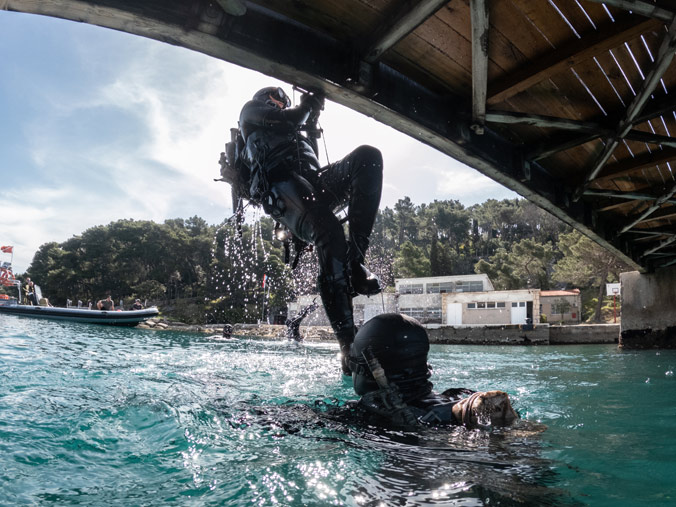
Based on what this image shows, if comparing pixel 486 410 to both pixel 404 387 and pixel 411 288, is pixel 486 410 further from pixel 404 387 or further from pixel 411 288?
pixel 411 288

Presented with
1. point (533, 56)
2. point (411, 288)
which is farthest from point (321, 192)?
point (411, 288)

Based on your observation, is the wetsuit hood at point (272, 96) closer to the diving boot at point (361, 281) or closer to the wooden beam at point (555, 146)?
the diving boot at point (361, 281)

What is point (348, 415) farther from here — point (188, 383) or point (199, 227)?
point (199, 227)

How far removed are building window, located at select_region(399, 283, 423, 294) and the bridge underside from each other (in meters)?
40.8

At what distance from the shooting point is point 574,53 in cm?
397

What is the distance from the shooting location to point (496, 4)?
3.54 meters

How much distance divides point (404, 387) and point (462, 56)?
136 inches

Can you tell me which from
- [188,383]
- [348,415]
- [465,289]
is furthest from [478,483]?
[465,289]

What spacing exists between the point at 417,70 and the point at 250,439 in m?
4.18

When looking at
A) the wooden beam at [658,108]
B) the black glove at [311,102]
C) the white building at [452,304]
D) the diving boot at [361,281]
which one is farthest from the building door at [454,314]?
the black glove at [311,102]

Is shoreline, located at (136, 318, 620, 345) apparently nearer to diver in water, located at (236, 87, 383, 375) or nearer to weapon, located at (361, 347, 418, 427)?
diver in water, located at (236, 87, 383, 375)

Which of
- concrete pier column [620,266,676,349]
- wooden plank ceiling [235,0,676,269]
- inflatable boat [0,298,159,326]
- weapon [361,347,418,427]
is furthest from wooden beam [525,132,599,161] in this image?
inflatable boat [0,298,159,326]

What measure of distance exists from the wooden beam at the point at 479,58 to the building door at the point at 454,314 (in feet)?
115

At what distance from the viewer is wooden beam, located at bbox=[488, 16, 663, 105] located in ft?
12.3
